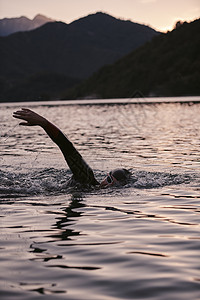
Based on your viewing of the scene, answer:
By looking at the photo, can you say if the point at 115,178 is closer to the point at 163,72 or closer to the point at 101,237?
the point at 101,237

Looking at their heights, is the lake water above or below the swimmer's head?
below

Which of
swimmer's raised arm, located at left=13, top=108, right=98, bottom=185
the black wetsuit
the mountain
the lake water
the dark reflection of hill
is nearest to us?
the lake water

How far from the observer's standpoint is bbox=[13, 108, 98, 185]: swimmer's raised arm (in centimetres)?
863

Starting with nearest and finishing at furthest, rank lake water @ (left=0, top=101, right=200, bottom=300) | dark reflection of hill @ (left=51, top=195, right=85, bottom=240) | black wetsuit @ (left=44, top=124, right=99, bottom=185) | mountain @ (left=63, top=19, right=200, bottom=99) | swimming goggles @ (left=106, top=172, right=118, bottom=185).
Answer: lake water @ (left=0, top=101, right=200, bottom=300) → dark reflection of hill @ (left=51, top=195, right=85, bottom=240) → black wetsuit @ (left=44, top=124, right=99, bottom=185) → swimming goggles @ (left=106, top=172, right=118, bottom=185) → mountain @ (left=63, top=19, right=200, bottom=99)

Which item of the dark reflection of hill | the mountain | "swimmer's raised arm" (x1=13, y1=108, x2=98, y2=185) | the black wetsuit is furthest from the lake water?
the mountain

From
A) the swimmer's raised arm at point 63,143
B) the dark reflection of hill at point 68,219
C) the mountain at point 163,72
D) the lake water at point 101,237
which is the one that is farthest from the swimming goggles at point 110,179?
the mountain at point 163,72

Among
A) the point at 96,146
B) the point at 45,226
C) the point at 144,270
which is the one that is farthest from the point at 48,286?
the point at 96,146

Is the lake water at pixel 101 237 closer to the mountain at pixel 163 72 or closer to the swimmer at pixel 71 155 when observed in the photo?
the swimmer at pixel 71 155

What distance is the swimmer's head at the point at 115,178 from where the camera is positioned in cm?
1069

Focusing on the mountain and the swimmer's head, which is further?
the mountain

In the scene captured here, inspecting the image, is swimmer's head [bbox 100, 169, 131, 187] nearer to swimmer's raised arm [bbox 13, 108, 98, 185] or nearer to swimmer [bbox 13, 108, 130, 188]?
swimmer [bbox 13, 108, 130, 188]

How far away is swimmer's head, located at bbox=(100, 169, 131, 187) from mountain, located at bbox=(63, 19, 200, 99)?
5413 inches

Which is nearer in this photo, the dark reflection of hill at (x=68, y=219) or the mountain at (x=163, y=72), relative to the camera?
the dark reflection of hill at (x=68, y=219)

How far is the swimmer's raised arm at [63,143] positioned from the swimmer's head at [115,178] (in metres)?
0.26
